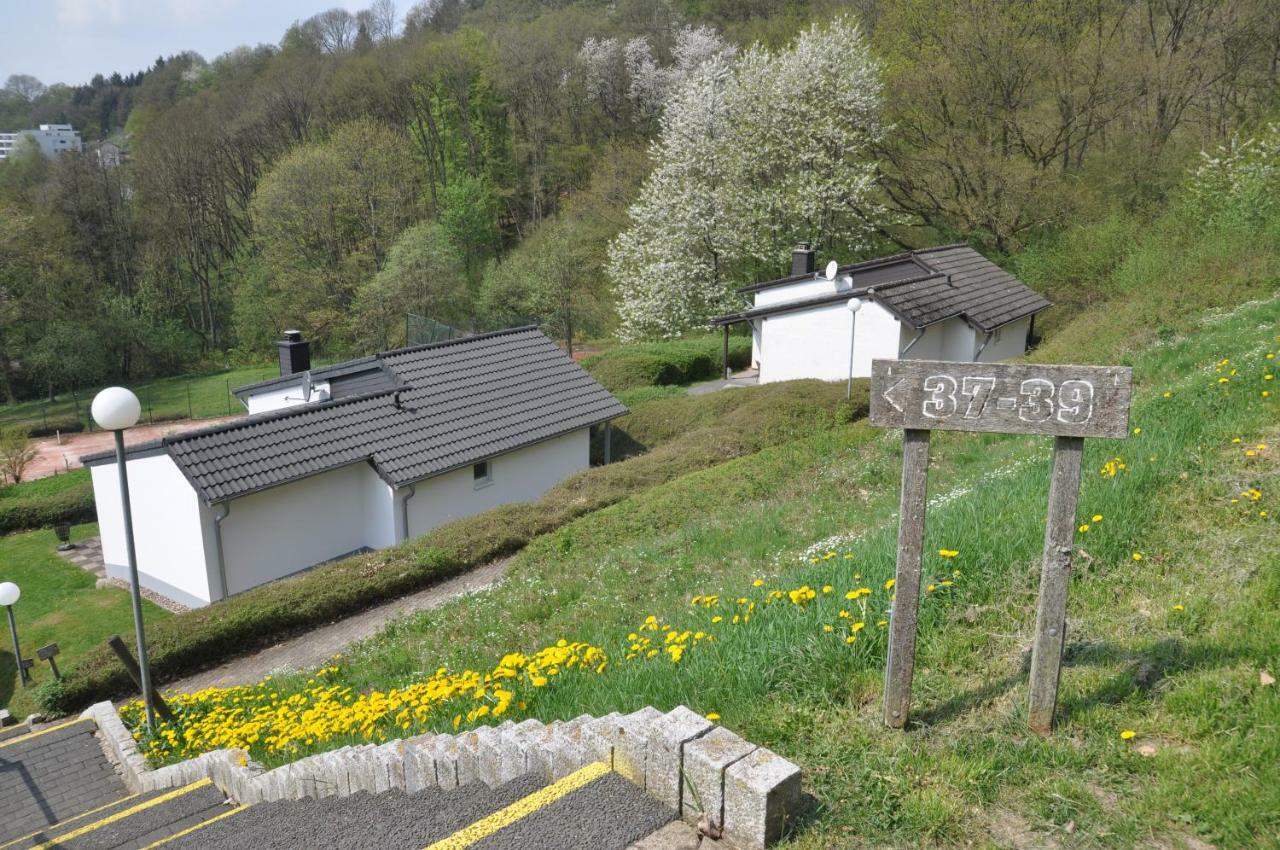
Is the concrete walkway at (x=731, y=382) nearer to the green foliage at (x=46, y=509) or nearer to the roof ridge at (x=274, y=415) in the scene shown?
the roof ridge at (x=274, y=415)

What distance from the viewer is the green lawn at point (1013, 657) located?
11.9 feet

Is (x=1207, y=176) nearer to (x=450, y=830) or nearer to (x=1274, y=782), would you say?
(x=1274, y=782)

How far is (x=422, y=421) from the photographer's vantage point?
19.1m

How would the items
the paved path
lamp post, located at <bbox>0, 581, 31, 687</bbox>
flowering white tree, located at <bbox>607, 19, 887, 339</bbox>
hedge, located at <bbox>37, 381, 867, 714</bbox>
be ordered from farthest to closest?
flowering white tree, located at <bbox>607, 19, 887, 339</bbox>, lamp post, located at <bbox>0, 581, 31, 687</bbox>, hedge, located at <bbox>37, 381, 867, 714</bbox>, the paved path

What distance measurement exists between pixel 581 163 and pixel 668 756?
189 ft

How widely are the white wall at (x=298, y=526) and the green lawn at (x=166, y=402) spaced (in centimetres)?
2583

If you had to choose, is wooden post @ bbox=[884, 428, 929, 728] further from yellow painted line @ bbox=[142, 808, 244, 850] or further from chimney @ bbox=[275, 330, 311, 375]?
chimney @ bbox=[275, 330, 311, 375]

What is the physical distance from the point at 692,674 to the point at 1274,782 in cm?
274

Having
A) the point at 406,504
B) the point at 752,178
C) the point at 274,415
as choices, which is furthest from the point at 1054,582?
the point at 752,178

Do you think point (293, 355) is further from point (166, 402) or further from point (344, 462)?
point (166, 402)

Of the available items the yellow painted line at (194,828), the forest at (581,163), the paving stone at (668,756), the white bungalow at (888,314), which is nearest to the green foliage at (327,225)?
the forest at (581,163)

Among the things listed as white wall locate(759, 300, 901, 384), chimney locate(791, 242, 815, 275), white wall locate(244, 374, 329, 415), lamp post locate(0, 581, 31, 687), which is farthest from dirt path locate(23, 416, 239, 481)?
chimney locate(791, 242, 815, 275)

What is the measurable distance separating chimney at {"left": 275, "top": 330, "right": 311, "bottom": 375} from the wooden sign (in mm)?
19534

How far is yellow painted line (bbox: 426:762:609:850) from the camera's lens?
3.65 m
